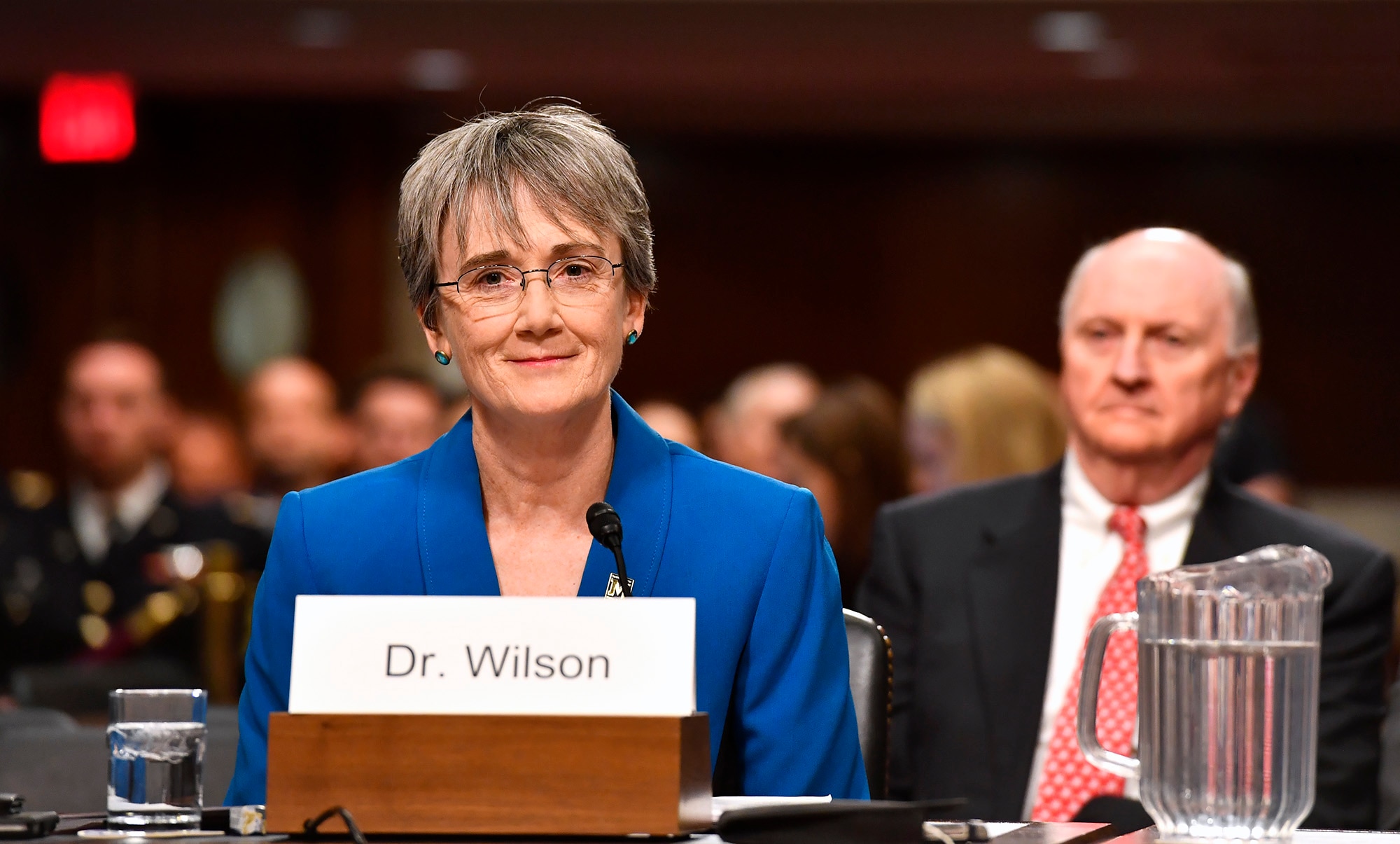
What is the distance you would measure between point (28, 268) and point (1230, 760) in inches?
339

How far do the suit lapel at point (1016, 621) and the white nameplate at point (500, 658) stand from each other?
126cm

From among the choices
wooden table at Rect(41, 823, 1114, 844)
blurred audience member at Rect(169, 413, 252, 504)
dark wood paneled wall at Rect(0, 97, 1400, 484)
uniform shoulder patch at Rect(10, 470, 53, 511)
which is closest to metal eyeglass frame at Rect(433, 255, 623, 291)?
wooden table at Rect(41, 823, 1114, 844)

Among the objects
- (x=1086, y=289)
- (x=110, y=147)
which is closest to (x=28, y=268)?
(x=110, y=147)

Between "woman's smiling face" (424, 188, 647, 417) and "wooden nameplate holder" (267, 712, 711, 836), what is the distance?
0.53 meters

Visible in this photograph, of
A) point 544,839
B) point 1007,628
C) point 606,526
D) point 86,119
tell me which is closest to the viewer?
point 544,839

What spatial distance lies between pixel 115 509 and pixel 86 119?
3.74m

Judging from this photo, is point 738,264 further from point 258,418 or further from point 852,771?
point 852,771

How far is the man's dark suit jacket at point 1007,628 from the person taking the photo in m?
2.45

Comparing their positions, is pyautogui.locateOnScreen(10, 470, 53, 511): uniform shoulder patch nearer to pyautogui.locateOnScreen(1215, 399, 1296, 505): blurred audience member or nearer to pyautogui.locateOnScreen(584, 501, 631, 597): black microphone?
pyautogui.locateOnScreen(1215, 399, 1296, 505): blurred audience member

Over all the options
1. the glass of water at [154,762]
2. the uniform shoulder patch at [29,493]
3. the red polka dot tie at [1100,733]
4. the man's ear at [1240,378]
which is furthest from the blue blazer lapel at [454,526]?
the uniform shoulder patch at [29,493]

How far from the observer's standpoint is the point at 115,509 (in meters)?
5.45

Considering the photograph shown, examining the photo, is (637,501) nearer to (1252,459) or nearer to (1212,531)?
(1212,531)

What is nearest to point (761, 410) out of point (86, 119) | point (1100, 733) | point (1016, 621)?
point (1016, 621)

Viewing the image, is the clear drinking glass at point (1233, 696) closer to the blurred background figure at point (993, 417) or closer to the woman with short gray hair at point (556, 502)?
the woman with short gray hair at point (556, 502)
